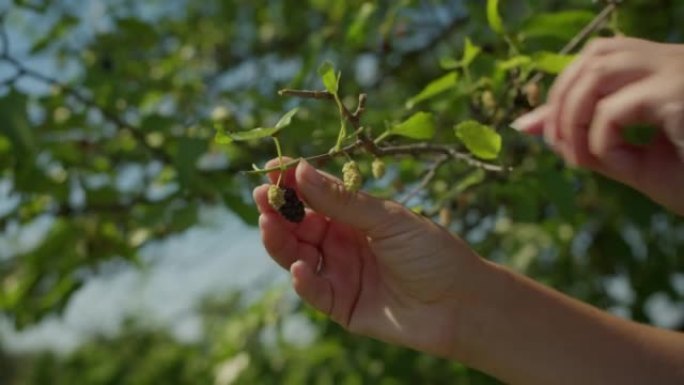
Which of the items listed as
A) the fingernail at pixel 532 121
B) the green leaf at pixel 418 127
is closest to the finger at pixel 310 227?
the green leaf at pixel 418 127

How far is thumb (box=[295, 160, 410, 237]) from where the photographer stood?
0.93 meters

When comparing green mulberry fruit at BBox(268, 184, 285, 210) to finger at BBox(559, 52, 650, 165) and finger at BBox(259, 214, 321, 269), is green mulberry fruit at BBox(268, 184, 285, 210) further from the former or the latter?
finger at BBox(559, 52, 650, 165)

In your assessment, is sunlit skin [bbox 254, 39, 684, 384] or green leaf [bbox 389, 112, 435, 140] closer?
sunlit skin [bbox 254, 39, 684, 384]

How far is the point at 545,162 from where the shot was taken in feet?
5.58

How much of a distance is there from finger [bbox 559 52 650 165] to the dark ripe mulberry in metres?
0.25

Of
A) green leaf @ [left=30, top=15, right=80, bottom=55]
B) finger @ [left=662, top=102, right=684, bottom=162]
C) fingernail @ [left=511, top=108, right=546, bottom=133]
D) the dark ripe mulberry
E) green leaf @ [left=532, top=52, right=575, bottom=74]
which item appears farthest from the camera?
green leaf @ [left=30, top=15, right=80, bottom=55]

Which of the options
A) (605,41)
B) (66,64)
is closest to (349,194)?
(605,41)

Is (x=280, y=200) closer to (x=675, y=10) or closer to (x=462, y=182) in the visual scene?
(x=462, y=182)

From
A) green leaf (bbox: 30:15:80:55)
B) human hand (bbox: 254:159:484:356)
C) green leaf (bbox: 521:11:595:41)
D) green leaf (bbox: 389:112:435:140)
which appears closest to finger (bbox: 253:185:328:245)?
human hand (bbox: 254:159:484:356)

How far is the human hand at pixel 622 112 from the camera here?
748 millimetres

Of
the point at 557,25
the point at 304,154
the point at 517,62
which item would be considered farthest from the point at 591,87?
the point at 304,154

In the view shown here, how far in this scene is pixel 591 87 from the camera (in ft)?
2.57

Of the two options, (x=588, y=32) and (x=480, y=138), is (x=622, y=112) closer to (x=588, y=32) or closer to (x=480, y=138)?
(x=480, y=138)

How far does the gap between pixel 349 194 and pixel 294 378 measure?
1.70 metres
